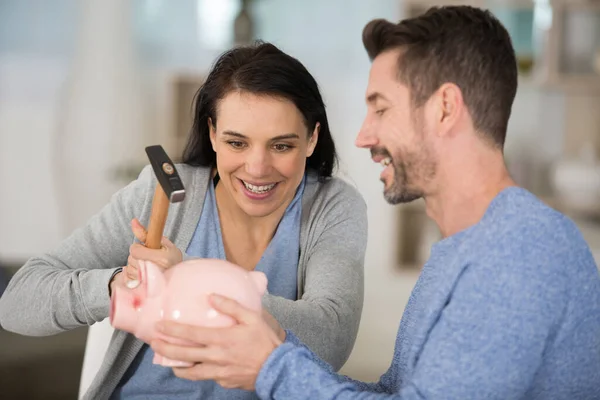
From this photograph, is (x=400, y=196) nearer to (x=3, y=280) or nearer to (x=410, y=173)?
(x=410, y=173)

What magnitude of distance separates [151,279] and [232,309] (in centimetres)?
12

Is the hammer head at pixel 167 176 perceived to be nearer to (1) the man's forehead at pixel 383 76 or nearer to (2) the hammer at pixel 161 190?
(2) the hammer at pixel 161 190

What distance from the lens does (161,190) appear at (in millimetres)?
1245

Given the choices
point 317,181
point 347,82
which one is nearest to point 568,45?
point 347,82

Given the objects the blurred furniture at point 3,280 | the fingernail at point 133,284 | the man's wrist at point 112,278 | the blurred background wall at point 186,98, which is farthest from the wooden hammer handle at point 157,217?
the blurred background wall at point 186,98

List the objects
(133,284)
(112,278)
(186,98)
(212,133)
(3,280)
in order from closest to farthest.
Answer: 1. (133,284)
2. (112,278)
3. (212,133)
4. (3,280)
5. (186,98)

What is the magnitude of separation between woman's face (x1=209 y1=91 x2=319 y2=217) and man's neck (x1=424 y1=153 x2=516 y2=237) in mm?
437

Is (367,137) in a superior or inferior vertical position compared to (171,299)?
superior

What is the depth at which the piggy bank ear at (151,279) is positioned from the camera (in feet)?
3.72

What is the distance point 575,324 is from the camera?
1113mm

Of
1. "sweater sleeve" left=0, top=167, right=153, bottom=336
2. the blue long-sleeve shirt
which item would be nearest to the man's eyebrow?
the blue long-sleeve shirt

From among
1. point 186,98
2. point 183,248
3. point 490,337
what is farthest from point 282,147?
point 186,98

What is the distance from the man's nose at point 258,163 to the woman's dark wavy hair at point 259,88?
0.12m

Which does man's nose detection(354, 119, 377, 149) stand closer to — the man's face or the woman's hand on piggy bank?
the man's face
